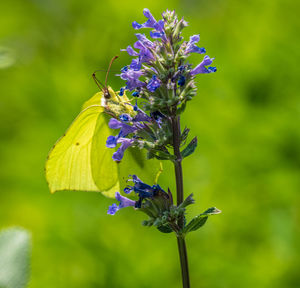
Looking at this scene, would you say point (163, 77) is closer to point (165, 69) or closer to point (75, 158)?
point (165, 69)

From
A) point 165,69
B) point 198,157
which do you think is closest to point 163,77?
point 165,69

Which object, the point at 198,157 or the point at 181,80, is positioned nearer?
the point at 181,80

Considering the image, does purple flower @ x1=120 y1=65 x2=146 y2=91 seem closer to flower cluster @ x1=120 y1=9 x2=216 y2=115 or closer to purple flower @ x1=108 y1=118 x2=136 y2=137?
flower cluster @ x1=120 y1=9 x2=216 y2=115

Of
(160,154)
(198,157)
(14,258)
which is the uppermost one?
(198,157)

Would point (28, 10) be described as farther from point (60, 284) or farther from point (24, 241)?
point (24, 241)

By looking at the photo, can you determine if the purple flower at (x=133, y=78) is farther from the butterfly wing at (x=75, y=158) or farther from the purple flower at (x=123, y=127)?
the butterfly wing at (x=75, y=158)

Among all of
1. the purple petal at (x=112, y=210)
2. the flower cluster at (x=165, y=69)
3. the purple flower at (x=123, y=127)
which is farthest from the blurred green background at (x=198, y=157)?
the purple petal at (x=112, y=210)
